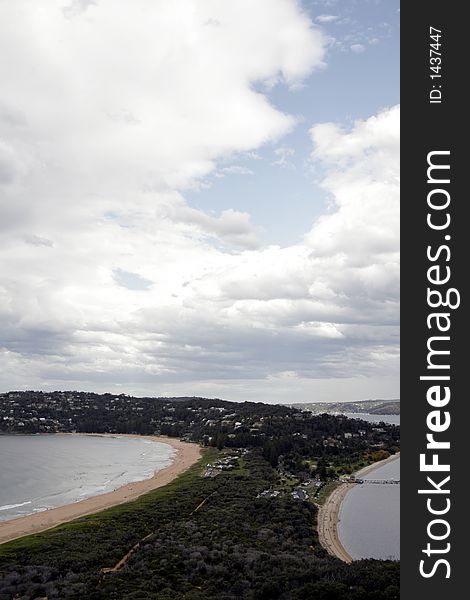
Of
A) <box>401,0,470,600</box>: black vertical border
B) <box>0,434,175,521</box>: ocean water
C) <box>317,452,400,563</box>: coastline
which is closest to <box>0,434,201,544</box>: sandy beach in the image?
<box>0,434,175,521</box>: ocean water

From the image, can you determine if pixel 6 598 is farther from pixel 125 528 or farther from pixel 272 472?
pixel 272 472

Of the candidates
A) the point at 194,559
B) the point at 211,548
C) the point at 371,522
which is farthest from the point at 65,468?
the point at 194,559

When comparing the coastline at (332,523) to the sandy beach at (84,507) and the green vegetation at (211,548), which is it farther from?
the sandy beach at (84,507)

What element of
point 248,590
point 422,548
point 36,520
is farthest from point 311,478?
point 422,548

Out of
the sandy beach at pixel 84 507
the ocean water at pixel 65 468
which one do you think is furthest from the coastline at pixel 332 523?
the ocean water at pixel 65 468

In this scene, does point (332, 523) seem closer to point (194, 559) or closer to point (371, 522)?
point (371, 522)
